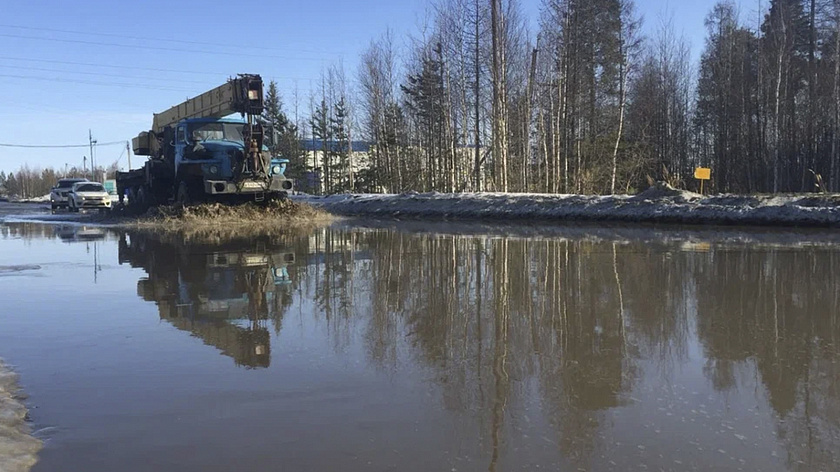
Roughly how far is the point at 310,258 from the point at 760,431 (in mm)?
9884

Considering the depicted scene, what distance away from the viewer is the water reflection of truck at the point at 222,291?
6316 mm

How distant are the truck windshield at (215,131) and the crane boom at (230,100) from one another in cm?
48

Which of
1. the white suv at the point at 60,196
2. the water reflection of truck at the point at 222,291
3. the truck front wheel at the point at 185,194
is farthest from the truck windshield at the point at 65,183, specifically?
the water reflection of truck at the point at 222,291

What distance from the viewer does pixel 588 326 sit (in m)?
6.55

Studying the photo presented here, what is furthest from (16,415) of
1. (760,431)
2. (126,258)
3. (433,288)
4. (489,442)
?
(126,258)

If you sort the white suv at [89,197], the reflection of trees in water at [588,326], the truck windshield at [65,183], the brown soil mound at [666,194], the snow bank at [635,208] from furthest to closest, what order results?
the truck windshield at [65,183]
the white suv at [89,197]
the brown soil mound at [666,194]
the snow bank at [635,208]
the reflection of trees in water at [588,326]

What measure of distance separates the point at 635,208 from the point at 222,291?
17.7m

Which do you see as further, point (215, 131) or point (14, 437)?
point (215, 131)

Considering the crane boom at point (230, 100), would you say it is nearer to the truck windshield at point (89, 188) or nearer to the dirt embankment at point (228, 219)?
the dirt embankment at point (228, 219)

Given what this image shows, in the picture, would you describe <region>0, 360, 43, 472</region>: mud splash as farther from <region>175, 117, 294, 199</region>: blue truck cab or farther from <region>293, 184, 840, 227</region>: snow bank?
<region>293, 184, 840, 227</region>: snow bank

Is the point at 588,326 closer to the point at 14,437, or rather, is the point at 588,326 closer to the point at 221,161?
the point at 14,437

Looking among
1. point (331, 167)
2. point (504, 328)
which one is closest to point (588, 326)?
point (504, 328)

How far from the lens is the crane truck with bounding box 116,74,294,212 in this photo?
71.8ft

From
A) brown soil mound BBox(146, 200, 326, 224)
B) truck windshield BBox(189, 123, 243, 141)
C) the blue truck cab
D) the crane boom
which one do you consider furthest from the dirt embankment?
the crane boom
